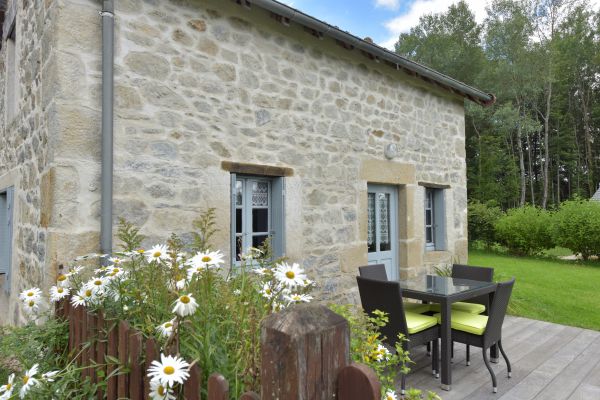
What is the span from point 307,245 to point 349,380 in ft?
12.1

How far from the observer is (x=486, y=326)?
341cm

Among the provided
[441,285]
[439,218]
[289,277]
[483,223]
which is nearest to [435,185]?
[439,218]

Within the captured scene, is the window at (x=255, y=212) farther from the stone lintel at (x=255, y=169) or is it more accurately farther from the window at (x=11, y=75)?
the window at (x=11, y=75)

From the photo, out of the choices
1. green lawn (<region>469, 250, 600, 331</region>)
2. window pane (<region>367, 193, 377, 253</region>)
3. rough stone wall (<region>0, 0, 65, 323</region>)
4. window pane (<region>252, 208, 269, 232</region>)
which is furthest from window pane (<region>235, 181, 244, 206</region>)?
green lawn (<region>469, 250, 600, 331</region>)

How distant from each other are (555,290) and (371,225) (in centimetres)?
451

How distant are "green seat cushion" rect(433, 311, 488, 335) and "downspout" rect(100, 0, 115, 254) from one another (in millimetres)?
3100

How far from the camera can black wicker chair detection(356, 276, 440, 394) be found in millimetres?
3398

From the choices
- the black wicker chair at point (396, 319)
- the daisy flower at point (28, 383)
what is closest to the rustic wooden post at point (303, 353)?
the daisy flower at point (28, 383)

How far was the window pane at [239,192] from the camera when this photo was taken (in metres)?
4.32

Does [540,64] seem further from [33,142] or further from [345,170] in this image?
[33,142]

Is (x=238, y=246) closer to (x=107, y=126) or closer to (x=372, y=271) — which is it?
(x=372, y=271)

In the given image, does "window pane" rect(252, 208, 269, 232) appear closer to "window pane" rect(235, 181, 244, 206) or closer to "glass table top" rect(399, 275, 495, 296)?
"window pane" rect(235, 181, 244, 206)

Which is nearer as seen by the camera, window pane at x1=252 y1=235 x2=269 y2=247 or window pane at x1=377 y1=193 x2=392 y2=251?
window pane at x1=252 y1=235 x2=269 y2=247

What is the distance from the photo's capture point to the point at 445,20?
24.3m
